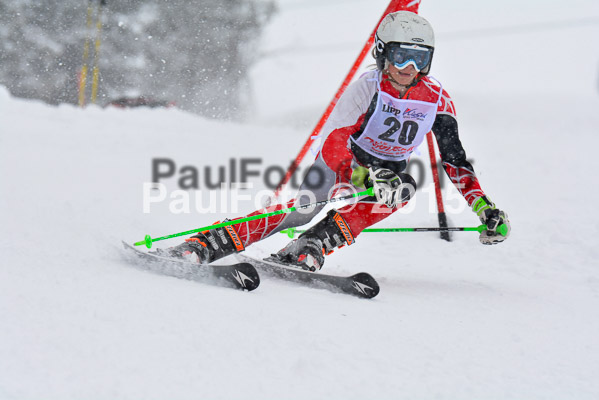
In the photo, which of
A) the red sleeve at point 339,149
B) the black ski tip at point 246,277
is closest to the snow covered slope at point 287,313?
the black ski tip at point 246,277

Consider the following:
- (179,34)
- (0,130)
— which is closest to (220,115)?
(179,34)

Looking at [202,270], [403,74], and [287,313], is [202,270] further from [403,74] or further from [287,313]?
[403,74]

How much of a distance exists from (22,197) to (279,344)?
3.99 meters

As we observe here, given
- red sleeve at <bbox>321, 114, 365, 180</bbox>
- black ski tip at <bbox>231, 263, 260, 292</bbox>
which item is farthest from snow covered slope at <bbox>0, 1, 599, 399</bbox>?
red sleeve at <bbox>321, 114, 365, 180</bbox>

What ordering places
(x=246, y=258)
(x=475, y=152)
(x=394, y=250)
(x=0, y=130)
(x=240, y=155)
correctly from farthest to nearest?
(x=475, y=152)
(x=240, y=155)
(x=0, y=130)
(x=394, y=250)
(x=246, y=258)

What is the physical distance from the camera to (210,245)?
11.7 feet

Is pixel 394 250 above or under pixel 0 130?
under

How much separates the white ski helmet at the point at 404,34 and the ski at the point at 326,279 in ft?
4.51

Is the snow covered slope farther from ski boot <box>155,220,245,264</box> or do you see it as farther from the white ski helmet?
the white ski helmet

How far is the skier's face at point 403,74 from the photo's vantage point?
339 cm

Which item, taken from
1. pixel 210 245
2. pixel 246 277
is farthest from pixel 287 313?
pixel 210 245

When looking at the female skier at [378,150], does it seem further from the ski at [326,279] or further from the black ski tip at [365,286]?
the black ski tip at [365,286]

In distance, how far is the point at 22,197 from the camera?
5.09m

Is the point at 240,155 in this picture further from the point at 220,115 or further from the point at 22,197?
the point at 220,115
